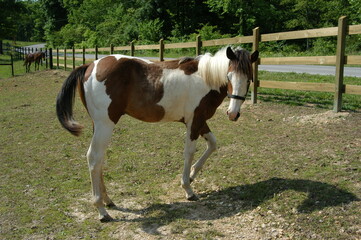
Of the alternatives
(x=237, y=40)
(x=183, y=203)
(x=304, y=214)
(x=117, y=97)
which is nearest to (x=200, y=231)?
(x=183, y=203)

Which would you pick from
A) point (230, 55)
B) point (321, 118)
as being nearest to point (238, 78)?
point (230, 55)

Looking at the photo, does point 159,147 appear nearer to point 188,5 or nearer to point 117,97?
point 117,97

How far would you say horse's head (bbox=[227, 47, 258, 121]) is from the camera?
3.46 metres

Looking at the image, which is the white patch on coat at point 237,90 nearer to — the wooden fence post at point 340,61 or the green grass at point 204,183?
the green grass at point 204,183

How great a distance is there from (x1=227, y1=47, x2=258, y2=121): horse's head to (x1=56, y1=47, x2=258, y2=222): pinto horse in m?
0.08

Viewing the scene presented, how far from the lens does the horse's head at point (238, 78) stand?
346 cm

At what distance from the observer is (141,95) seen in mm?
3869

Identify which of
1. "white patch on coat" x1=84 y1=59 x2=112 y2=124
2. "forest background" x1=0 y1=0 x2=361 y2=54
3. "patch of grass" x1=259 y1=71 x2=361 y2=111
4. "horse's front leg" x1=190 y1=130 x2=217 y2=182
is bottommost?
"horse's front leg" x1=190 y1=130 x2=217 y2=182

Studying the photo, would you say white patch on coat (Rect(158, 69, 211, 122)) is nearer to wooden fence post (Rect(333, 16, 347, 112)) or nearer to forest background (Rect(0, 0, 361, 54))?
wooden fence post (Rect(333, 16, 347, 112))

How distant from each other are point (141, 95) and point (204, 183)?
4.96 ft

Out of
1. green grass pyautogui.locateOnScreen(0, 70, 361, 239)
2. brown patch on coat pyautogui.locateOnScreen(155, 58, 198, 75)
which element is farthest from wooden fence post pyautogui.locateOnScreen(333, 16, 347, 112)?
brown patch on coat pyautogui.locateOnScreen(155, 58, 198, 75)

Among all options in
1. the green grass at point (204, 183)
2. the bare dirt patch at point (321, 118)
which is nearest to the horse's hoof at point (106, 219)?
the green grass at point (204, 183)

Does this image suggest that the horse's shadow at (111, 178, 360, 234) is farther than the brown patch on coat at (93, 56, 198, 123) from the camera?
No

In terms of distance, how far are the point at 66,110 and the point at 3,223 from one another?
143 centimetres
